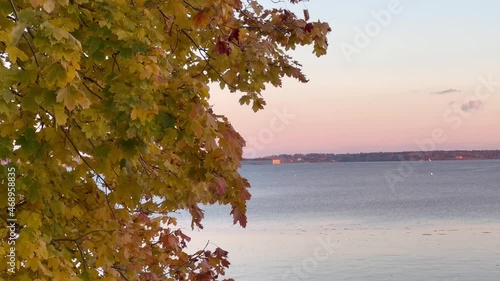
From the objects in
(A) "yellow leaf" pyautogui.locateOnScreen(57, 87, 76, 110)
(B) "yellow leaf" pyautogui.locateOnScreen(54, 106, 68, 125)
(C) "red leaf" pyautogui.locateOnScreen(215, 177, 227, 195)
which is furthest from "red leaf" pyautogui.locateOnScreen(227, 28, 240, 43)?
(A) "yellow leaf" pyautogui.locateOnScreen(57, 87, 76, 110)

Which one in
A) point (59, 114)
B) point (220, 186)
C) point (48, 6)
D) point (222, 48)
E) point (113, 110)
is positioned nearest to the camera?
point (48, 6)

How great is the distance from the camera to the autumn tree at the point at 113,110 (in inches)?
187

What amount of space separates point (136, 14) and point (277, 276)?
2891cm

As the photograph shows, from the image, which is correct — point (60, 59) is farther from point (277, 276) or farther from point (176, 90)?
point (277, 276)

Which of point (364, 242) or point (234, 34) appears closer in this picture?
point (234, 34)

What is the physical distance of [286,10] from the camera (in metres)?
8.21

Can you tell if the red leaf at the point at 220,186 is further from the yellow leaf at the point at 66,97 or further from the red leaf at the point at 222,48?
the yellow leaf at the point at 66,97

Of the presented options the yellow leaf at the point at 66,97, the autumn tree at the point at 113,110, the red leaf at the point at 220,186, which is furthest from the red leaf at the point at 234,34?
the yellow leaf at the point at 66,97

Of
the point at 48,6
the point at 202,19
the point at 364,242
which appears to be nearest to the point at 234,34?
the point at 202,19

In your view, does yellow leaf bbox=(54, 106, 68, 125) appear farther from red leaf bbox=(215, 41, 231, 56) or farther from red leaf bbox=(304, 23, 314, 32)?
red leaf bbox=(304, 23, 314, 32)

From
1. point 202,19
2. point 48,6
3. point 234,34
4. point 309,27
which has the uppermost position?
point 309,27

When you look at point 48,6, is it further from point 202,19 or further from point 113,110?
point 202,19

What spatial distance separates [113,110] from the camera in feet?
16.8

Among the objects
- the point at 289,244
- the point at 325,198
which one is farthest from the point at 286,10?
the point at 325,198
